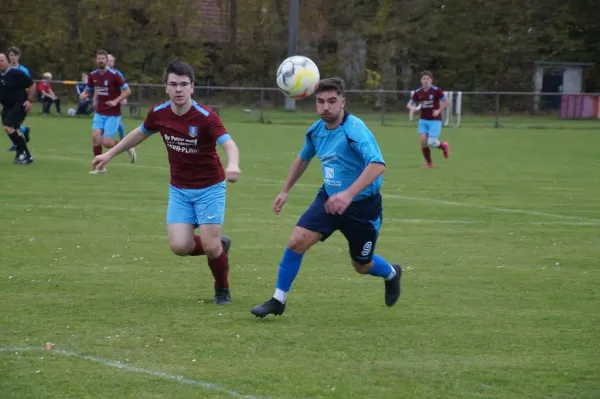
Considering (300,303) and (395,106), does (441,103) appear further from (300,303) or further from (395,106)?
(395,106)

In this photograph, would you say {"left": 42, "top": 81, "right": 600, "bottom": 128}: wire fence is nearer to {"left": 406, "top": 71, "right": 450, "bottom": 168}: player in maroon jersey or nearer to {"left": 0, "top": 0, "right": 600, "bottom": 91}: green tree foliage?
{"left": 0, "top": 0, "right": 600, "bottom": 91}: green tree foliage

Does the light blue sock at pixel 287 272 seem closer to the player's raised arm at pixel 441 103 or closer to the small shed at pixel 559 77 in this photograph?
the player's raised arm at pixel 441 103

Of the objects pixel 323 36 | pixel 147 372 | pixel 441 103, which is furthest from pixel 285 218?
pixel 323 36

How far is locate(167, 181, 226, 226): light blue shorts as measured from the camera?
26.0 feet

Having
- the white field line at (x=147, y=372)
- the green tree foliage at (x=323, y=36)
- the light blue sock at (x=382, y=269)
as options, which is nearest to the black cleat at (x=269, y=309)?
the light blue sock at (x=382, y=269)

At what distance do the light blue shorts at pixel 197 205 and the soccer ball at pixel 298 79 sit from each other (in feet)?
3.54

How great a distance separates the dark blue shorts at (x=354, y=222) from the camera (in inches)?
294

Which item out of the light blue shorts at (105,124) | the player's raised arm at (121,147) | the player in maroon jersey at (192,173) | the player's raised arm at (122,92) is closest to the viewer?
the player in maroon jersey at (192,173)

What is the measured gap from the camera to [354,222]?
24.5ft

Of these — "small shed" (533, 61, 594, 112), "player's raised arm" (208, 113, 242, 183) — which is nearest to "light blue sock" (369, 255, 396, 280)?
"player's raised arm" (208, 113, 242, 183)

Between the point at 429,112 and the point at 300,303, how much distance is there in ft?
48.0

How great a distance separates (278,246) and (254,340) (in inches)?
172

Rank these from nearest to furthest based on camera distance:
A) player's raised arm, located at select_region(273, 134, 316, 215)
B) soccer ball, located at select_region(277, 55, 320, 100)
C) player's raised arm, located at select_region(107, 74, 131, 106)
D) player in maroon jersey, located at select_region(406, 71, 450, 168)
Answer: player's raised arm, located at select_region(273, 134, 316, 215), soccer ball, located at select_region(277, 55, 320, 100), player's raised arm, located at select_region(107, 74, 131, 106), player in maroon jersey, located at select_region(406, 71, 450, 168)

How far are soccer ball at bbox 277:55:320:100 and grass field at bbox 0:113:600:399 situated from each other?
1656 mm
